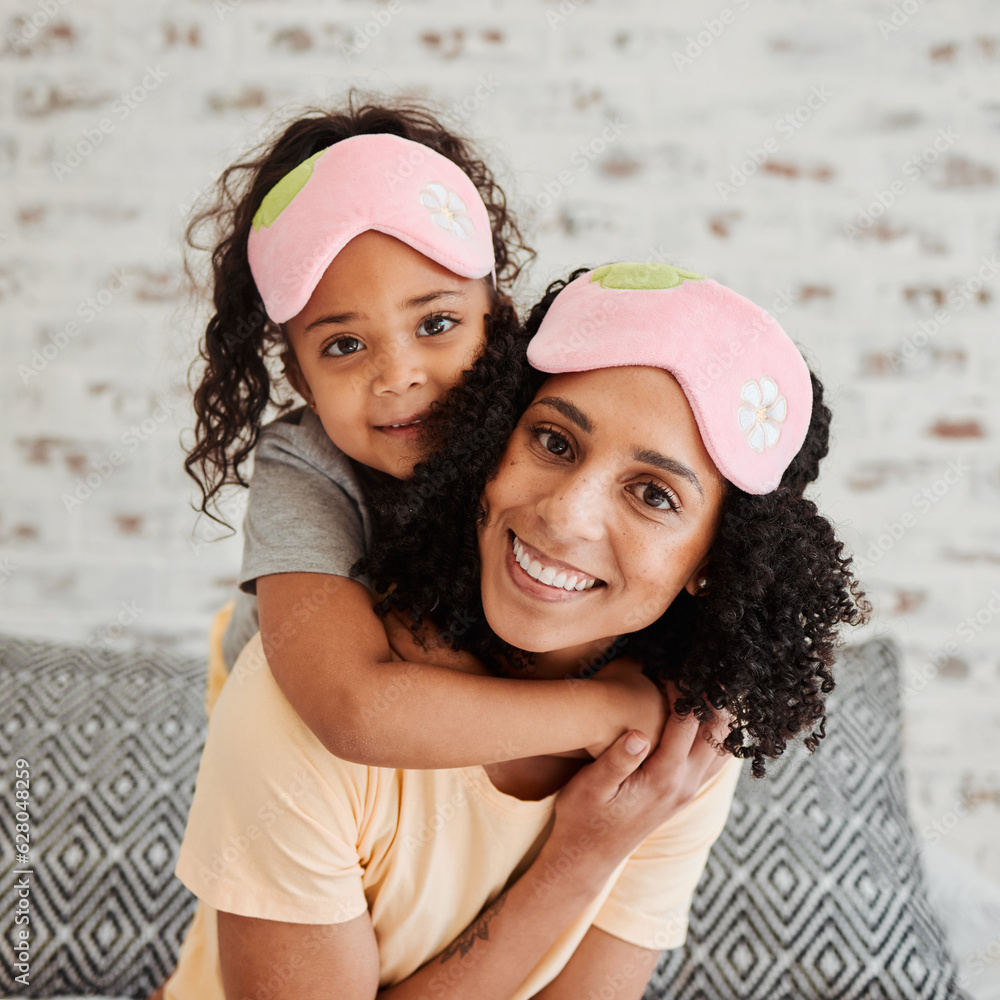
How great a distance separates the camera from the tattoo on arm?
133 cm

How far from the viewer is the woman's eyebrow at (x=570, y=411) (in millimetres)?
1117

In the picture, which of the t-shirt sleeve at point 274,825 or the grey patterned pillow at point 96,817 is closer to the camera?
the t-shirt sleeve at point 274,825

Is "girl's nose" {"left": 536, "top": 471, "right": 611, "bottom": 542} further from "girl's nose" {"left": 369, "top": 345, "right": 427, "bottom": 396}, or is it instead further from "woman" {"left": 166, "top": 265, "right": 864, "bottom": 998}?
"girl's nose" {"left": 369, "top": 345, "right": 427, "bottom": 396}

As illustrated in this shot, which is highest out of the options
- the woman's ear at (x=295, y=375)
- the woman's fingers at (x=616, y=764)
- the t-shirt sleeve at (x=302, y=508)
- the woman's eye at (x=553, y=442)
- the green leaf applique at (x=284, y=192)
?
the green leaf applique at (x=284, y=192)

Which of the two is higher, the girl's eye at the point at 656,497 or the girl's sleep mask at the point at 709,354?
the girl's sleep mask at the point at 709,354

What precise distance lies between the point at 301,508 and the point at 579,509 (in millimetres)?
498

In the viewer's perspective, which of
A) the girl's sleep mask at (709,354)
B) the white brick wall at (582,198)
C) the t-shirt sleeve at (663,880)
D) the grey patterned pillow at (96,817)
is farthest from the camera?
the white brick wall at (582,198)

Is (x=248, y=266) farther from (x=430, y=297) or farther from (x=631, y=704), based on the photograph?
(x=631, y=704)

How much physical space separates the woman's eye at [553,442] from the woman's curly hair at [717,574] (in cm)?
7

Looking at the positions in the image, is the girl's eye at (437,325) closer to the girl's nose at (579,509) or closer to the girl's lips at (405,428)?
the girl's lips at (405,428)

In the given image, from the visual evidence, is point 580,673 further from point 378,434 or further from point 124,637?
point 124,637

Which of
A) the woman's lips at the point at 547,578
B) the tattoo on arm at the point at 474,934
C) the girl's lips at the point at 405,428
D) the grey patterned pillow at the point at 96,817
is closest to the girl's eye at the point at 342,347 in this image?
the girl's lips at the point at 405,428

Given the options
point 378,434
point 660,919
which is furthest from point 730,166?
point 660,919

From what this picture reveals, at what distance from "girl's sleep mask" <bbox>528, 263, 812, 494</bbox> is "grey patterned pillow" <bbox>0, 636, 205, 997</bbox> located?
1.33 meters
